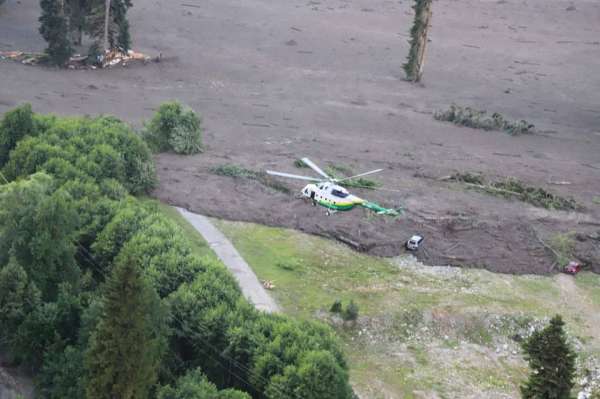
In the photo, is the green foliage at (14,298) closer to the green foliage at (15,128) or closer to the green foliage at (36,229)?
the green foliage at (36,229)

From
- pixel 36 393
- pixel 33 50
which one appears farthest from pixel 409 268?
pixel 33 50

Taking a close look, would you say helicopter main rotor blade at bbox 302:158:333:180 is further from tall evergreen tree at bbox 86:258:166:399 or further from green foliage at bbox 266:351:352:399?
tall evergreen tree at bbox 86:258:166:399

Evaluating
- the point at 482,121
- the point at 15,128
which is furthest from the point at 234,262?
the point at 482,121

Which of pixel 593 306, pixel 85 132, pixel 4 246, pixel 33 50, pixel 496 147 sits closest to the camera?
pixel 4 246

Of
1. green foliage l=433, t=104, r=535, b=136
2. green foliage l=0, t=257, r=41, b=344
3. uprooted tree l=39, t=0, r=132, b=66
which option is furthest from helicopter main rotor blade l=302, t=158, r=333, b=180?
uprooted tree l=39, t=0, r=132, b=66

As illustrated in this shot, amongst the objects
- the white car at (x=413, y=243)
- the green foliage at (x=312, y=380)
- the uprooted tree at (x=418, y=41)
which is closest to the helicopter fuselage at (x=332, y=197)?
the white car at (x=413, y=243)

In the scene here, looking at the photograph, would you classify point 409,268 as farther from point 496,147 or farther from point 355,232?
point 496,147
